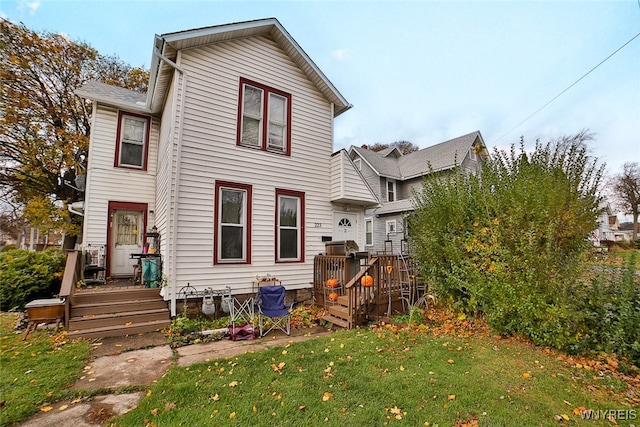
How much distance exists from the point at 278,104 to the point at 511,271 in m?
6.89

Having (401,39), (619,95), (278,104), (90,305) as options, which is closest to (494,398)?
(90,305)

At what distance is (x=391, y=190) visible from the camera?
2031 centimetres

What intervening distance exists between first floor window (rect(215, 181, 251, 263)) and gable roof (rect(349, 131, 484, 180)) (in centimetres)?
1358

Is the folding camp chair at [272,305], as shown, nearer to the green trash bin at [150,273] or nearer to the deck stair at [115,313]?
the deck stair at [115,313]

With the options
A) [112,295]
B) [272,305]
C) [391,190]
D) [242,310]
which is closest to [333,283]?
[272,305]

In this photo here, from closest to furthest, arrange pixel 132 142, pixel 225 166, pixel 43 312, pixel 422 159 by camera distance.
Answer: pixel 43 312
pixel 225 166
pixel 132 142
pixel 422 159

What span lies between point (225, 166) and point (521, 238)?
631 centimetres

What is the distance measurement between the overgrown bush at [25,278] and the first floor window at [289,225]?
636 cm

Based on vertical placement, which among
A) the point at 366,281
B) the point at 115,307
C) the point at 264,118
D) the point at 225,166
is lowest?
the point at 115,307

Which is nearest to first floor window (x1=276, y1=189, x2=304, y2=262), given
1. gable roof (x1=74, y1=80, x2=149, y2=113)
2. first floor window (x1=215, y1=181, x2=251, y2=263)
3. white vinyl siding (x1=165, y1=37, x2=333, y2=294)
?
white vinyl siding (x1=165, y1=37, x2=333, y2=294)

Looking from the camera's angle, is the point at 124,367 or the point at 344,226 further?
the point at 344,226

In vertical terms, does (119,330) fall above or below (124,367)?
above

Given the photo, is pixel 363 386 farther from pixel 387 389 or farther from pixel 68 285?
pixel 68 285

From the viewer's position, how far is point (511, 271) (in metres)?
4.67
